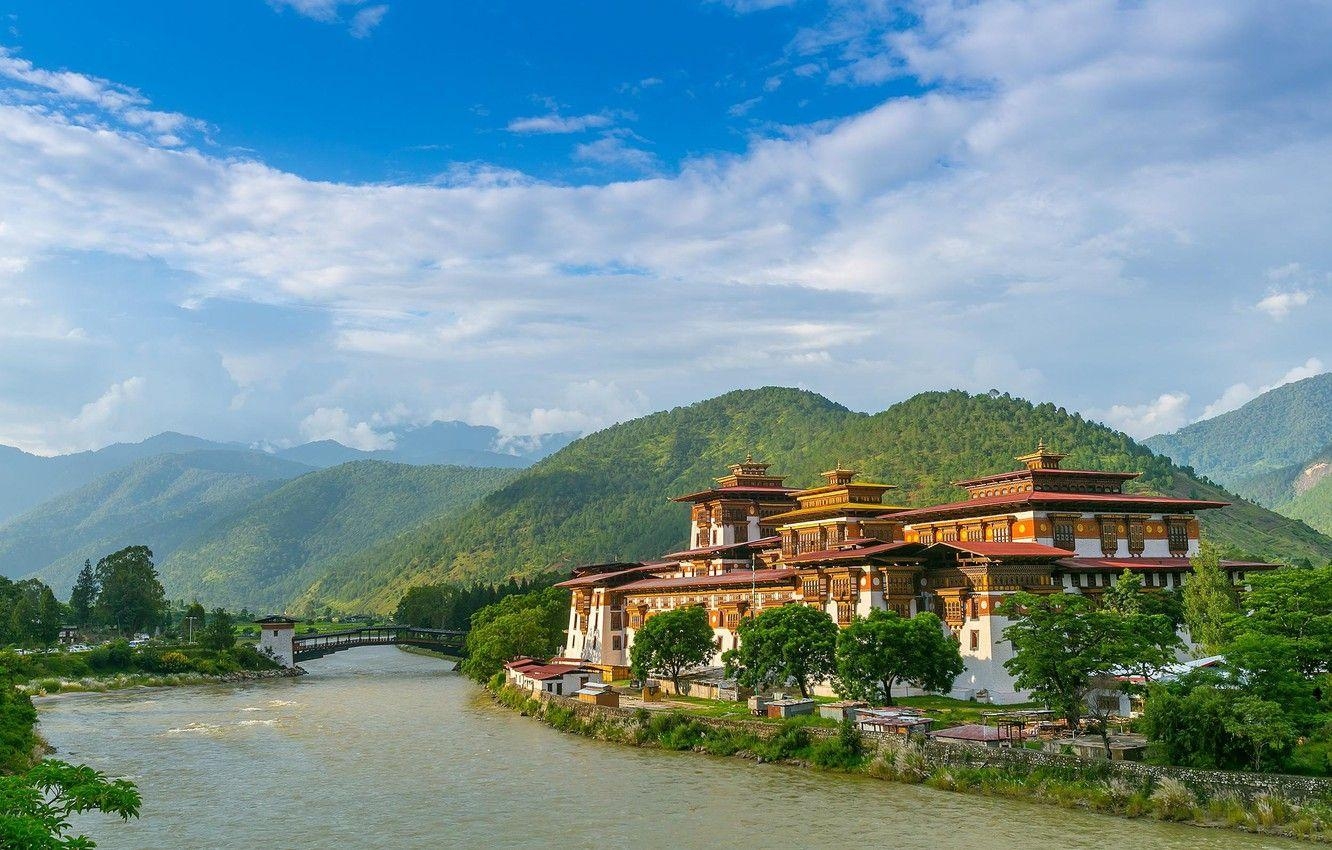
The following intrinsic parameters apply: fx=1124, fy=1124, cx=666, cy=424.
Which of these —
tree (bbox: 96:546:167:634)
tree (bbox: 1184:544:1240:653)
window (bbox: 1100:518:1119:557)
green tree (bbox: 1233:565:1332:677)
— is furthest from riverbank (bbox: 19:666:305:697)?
green tree (bbox: 1233:565:1332:677)

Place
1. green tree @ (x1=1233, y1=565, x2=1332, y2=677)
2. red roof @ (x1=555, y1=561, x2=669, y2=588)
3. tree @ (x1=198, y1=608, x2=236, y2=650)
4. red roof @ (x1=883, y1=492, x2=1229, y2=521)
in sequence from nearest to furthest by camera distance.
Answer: green tree @ (x1=1233, y1=565, x2=1332, y2=677) < red roof @ (x1=883, y1=492, x2=1229, y2=521) < red roof @ (x1=555, y1=561, x2=669, y2=588) < tree @ (x1=198, y1=608, x2=236, y2=650)

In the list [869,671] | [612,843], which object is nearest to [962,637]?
[869,671]

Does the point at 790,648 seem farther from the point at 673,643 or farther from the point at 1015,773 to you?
the point at 1015,773

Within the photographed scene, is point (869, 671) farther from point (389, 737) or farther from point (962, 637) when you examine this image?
point (389, 737)

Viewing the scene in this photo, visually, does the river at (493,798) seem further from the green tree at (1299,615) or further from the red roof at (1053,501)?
the red roof at (1053,501)

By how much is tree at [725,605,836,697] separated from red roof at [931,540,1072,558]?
29.0ft

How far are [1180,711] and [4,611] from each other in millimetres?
118554

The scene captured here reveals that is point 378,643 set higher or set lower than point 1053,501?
lower

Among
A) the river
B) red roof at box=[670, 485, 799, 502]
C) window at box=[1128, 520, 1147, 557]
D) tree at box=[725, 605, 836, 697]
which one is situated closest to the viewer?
the river

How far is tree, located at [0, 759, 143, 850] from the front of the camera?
1719 cm

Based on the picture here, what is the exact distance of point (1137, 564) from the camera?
6681 centimetres

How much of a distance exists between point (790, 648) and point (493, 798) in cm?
1858

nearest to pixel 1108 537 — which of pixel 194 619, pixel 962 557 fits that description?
pixel 962 557

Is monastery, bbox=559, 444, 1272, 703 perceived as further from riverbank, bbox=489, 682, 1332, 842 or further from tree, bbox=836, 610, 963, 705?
riverbank, bbox=489, 682, 1332, 842
